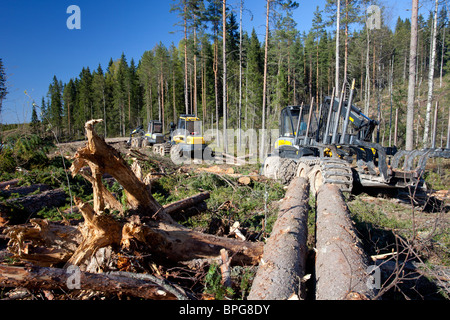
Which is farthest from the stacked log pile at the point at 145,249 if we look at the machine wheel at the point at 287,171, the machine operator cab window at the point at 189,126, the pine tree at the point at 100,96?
the pine tree at the point at 100,96

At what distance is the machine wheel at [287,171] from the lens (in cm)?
937

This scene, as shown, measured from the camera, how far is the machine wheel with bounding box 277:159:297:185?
9.37m

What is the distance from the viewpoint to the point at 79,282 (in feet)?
7.80

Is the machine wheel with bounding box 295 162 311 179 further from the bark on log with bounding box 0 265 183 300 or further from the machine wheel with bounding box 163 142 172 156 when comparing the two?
the machine wheel with bounding box 163 142 172 156

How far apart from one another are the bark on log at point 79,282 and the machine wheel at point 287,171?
7330mm

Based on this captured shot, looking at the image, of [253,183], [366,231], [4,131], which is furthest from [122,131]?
[366,231]

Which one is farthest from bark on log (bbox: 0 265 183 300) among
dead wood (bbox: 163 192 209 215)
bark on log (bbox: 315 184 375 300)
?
dead wood (bbox: 163 192 209 215)

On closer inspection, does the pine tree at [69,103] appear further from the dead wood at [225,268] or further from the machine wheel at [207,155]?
the dead wood at [225,268]

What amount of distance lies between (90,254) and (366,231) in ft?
15.4

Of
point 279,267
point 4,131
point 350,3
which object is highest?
point 350,3

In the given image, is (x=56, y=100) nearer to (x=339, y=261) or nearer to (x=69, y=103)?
(x=69, y=103)

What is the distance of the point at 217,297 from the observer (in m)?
2.69
